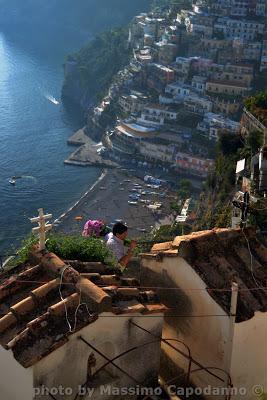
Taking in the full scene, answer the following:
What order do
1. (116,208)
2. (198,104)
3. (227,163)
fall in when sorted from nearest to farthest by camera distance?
(227,163)
(116,208)
(198,104)

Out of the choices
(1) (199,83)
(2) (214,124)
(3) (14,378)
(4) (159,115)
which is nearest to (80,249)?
(3) (14,378)

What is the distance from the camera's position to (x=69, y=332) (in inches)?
103

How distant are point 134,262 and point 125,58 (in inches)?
1893

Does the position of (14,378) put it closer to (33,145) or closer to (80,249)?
(80,249)

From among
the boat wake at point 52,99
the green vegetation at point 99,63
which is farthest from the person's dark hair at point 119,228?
the boat wake at point 52,99

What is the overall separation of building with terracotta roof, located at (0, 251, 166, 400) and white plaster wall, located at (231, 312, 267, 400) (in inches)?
15.1

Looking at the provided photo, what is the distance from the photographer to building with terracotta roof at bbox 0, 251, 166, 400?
8.49 feet

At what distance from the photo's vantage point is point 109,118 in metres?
41.7

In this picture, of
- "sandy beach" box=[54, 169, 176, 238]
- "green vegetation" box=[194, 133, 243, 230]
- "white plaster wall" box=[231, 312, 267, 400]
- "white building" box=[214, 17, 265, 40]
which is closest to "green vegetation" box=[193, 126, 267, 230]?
"green vegetation" box=[194, 133, 243, 230]

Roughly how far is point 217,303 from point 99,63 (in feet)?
168

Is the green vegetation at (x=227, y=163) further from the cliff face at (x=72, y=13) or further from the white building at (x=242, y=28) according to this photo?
the cliff face at (x=72, y=13)

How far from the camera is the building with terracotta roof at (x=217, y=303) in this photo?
294 cm

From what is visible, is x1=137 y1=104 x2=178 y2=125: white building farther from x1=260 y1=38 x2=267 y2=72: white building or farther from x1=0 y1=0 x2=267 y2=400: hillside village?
x1=0 y1=0 x2=267 y2=400: hillside village

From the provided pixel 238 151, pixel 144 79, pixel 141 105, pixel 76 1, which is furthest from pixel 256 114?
pixel 76 1
